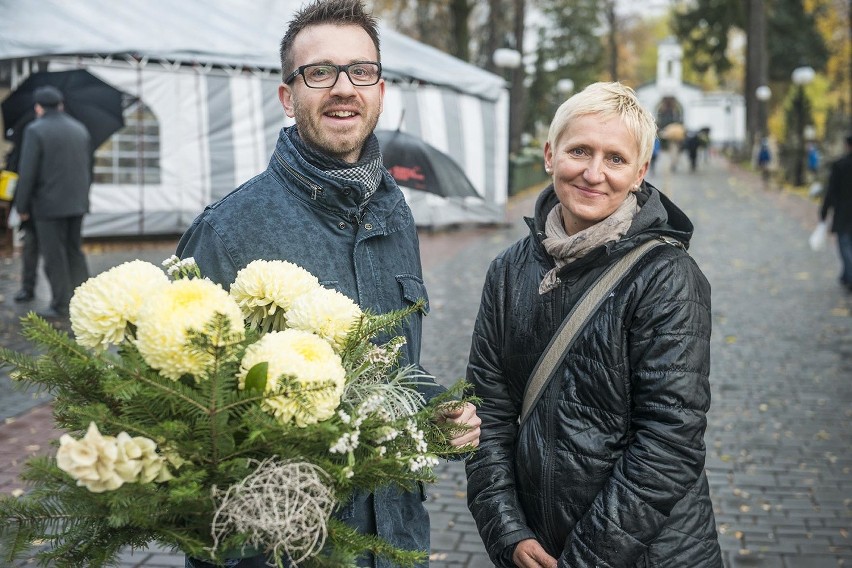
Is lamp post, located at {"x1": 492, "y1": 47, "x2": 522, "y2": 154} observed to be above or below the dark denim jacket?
above

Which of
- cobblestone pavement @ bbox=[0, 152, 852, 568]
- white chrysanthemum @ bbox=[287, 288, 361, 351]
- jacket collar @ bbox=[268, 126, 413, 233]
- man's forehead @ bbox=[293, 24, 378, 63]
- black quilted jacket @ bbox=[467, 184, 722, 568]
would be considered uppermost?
man's forehead @ bbox=[293, 24, 378, 63]

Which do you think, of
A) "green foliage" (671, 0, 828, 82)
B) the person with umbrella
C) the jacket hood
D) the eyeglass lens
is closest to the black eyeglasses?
the eyeglass lens

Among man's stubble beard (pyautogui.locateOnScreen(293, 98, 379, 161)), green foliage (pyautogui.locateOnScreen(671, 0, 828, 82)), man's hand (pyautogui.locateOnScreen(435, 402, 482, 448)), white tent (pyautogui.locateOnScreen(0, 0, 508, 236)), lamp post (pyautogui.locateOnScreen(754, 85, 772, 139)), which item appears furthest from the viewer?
green foliage (pyautogui.locateOnScreen(671, 0, 828, 82))

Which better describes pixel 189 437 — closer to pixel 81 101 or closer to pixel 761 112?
pixel 81 101

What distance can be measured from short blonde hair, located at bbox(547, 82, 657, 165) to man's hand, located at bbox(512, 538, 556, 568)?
1.04 meters

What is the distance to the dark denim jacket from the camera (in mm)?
2287

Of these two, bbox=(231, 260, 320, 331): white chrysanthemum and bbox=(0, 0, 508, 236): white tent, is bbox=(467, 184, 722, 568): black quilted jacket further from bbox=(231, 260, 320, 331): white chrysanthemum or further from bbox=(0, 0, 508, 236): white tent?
bbox=(0, 0, 508, 236): white tent

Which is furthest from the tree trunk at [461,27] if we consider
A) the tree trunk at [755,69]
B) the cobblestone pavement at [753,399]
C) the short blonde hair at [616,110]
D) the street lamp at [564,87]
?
the short blonde hair at [616,110]

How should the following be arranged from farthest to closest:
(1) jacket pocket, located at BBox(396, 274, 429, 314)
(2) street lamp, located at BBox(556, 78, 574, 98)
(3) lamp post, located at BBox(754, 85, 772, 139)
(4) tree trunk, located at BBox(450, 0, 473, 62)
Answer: (2) street lamp, located at BBox(556, 78, 574, 98), (3) lamp post, located at BBox(754, 85, 772, 139), (4) tree trunk, located at BBox(450, 0, 473, 62), (1) jacket pocket, located at BBox(396, 274, 429, 314)

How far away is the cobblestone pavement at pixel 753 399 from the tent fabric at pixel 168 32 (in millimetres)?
2931

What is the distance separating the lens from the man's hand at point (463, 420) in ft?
6.35

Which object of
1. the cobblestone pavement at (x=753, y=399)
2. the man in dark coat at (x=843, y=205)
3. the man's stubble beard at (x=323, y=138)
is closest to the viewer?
the man's stubble beard at (x=323, y=138)

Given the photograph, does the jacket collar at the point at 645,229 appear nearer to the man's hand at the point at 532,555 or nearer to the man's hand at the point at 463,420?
the man's hand at the point at 463,420

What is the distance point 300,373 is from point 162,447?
0.83ft
